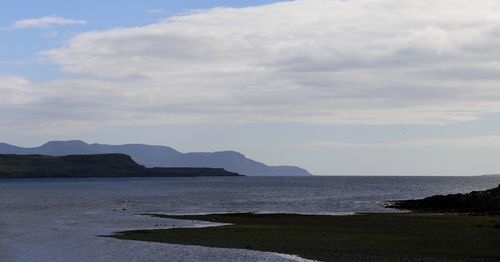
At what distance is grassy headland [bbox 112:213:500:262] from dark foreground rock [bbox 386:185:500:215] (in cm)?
1455

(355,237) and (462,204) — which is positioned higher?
(462,204)

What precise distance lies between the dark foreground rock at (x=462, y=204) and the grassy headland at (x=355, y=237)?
47.7ft

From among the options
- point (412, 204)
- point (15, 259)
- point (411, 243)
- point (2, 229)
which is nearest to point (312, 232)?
point (411, 243)

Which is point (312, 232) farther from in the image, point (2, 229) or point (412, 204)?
point (412, 204)

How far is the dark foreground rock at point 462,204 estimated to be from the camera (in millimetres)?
86500

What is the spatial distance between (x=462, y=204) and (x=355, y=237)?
48.2 meters

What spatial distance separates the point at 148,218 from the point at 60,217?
10975 millimetres

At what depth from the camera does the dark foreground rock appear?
3406 inches

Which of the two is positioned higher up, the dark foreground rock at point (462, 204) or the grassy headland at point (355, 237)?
the dark foreground rock at point (462, 204)

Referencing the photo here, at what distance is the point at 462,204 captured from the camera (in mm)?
94000

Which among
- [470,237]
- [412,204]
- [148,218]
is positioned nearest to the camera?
[470,237]

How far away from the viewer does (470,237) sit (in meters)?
49.2

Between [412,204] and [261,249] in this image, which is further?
[412,204]

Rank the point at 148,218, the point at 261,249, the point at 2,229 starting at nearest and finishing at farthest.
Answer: the point at 261,249 < the point at 2,229 < the point at 148,218
